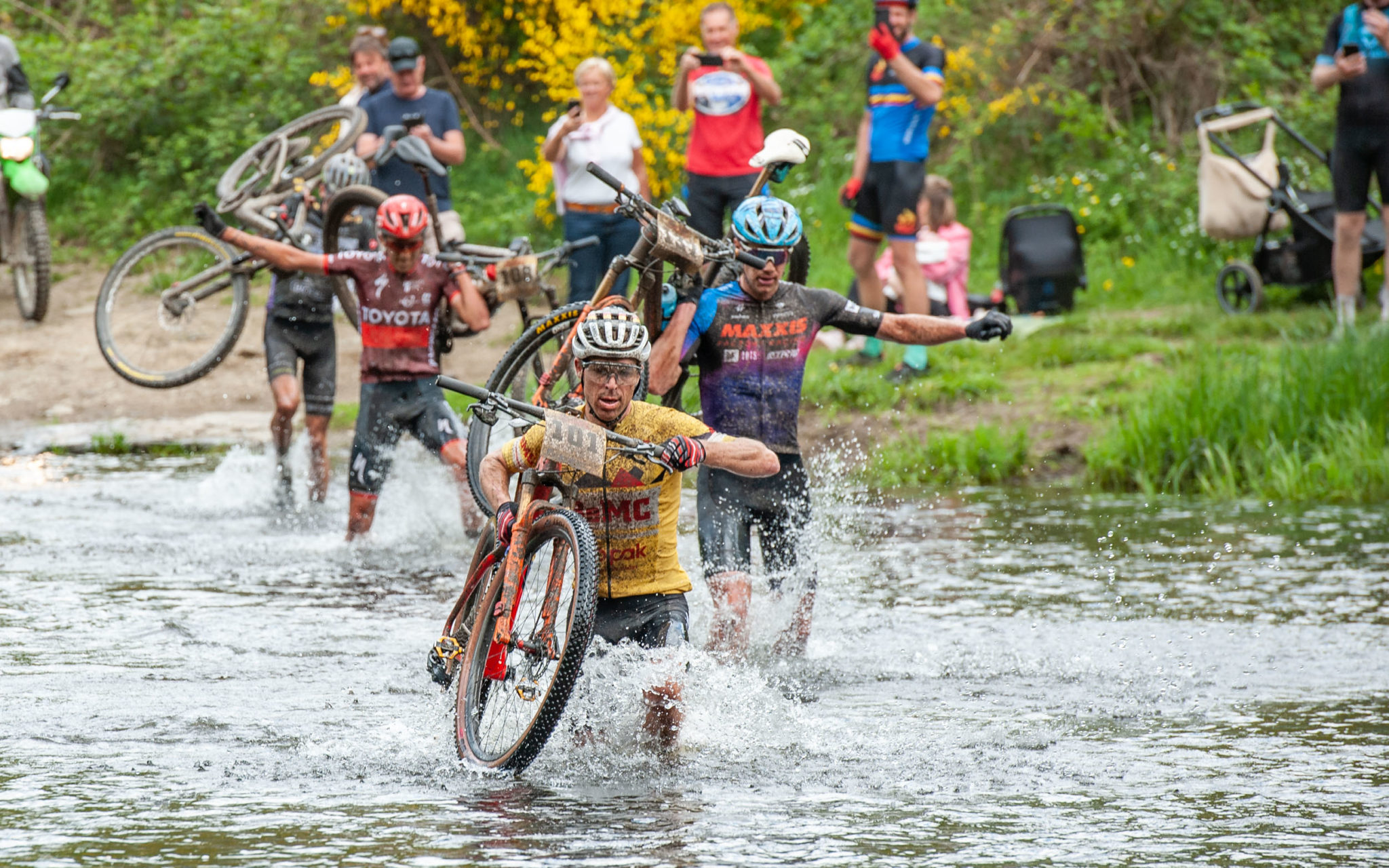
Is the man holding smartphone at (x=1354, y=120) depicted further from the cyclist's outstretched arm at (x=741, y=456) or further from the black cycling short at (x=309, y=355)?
the cyclist's outstretched arm at (x=741, y=456)

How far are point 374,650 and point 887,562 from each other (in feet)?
10.3

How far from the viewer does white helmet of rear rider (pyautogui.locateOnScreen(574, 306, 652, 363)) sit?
6.05 metres

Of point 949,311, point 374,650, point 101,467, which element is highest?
point 949,311

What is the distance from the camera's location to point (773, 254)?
24.8 feet

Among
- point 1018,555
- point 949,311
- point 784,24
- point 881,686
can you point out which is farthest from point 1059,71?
point 881,686

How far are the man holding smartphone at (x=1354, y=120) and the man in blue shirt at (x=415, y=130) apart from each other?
5.75 meters

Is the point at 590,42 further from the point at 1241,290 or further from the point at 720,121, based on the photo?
the point at 1241,290

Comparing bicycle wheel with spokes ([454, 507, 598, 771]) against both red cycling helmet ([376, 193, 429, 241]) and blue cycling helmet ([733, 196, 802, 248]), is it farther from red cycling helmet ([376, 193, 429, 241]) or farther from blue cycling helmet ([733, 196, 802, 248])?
red cycling helmet ([376, 193, 429, 241])

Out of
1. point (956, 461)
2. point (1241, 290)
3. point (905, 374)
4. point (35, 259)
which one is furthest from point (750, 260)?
point (35, 259)

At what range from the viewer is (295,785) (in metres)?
5.70

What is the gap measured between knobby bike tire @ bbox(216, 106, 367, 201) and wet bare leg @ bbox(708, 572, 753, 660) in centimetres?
557

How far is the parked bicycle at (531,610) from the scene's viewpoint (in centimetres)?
561

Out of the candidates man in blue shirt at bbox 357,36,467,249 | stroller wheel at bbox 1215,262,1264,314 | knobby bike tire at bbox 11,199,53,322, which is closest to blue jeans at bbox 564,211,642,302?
man in blue shirt at bbox 357,36,467,249

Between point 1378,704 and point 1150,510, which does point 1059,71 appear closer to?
point 1150,510
